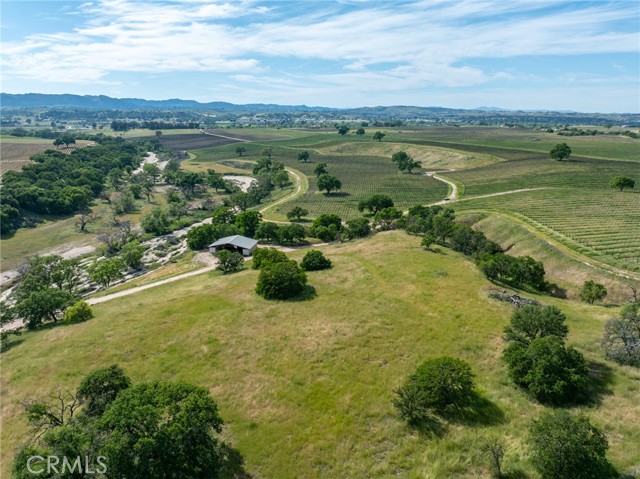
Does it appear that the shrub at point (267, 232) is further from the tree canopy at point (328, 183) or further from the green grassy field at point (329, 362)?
the tree canopy at point (328, 183)

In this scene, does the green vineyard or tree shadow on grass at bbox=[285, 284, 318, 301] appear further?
the green vineyard

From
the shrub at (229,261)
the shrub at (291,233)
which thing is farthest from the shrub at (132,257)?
the shrub at (291,233)

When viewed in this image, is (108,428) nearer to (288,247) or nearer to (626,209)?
(288,247)

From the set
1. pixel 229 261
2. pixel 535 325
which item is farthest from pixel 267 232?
pixel 535 325

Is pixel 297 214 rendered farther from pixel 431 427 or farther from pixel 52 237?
pixel 431 427

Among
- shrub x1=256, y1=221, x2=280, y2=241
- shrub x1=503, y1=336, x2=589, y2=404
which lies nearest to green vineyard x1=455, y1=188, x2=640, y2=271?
shrub x1=503, y1=336, x2=589, y2=404

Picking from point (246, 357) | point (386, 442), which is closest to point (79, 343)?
point (246, 357)

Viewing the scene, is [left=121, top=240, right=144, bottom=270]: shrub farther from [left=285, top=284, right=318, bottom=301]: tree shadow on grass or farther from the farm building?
[left=285, top=284, right=318, bottom=301]: tree shadow on grass
